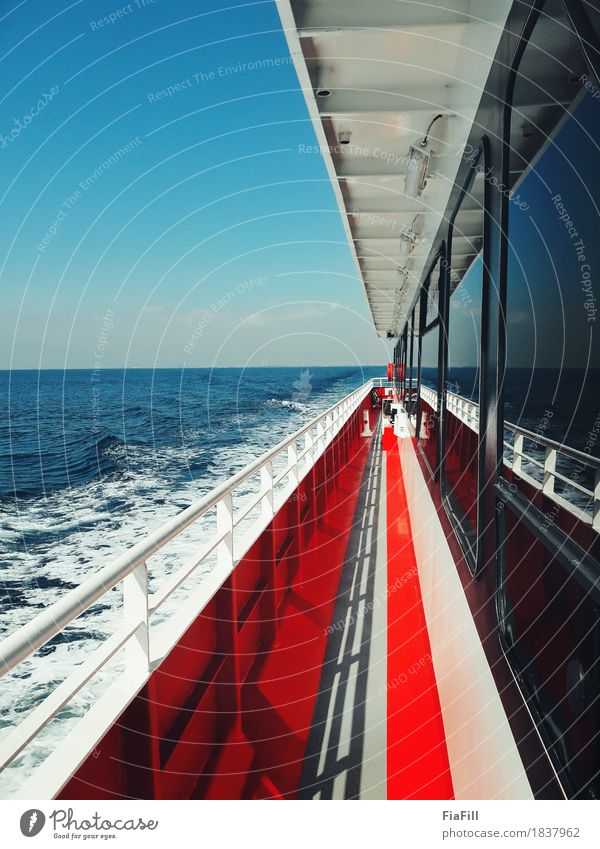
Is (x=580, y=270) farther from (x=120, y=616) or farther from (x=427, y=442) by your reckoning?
(x=120, y=616)

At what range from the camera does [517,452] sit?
1.63 m

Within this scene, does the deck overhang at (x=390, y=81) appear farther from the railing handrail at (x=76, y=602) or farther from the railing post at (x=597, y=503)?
the railing handrail at (x=76, y=602)

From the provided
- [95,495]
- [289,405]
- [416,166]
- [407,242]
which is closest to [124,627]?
[416,166]

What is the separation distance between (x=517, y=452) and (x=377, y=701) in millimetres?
1476

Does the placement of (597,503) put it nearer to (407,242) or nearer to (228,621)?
(228,621)

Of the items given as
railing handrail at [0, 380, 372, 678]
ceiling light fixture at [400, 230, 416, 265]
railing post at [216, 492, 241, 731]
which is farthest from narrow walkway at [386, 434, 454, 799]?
ceiling light fixture at [400, 230, 416, 265]

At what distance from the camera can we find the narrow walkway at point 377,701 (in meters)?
2.01

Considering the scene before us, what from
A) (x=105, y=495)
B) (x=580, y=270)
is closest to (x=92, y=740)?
(x=580, y=270)

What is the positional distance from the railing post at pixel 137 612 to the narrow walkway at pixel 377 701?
31.2 inches

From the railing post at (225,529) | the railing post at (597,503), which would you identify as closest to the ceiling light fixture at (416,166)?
Result: the railing post at (225,529)

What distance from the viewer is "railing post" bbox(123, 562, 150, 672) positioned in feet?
4.88

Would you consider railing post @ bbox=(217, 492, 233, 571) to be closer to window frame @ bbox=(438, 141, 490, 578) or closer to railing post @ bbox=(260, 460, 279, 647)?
railing post @ bbox=(260, 460, 279, 647)
